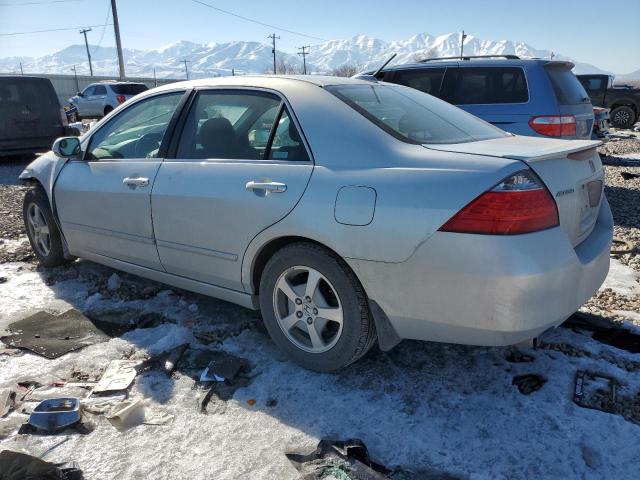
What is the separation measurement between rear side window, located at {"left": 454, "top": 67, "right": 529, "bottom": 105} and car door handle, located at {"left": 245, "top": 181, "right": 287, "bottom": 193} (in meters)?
4.97

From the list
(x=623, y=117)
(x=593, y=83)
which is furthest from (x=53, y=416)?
(x=623, y=117)

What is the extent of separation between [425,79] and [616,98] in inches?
629

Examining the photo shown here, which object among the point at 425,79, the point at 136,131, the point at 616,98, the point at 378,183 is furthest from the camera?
the point at 616,98

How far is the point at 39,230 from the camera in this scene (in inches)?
185

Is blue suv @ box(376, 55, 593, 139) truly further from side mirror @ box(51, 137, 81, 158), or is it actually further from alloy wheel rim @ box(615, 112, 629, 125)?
alloy wheel rim @ box(615, 112, 629, 125)

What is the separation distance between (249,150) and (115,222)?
52.1 inches

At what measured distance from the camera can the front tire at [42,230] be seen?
4535 mm

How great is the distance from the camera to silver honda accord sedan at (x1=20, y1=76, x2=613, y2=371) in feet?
7.48

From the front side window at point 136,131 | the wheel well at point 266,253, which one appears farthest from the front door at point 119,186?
the wheel well at point 266,253

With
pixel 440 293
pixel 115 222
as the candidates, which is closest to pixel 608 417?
pixel 440 293

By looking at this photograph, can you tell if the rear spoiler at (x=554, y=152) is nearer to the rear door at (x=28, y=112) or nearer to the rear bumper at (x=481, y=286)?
the rear bumper at (x=481, y=286)

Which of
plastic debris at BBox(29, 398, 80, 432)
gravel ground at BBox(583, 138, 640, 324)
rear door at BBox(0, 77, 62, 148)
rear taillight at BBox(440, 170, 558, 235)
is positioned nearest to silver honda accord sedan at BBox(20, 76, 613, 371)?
rear taillight at BBox(440, 170, 558, 235)

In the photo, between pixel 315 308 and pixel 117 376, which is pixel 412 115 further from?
pixel 117 376

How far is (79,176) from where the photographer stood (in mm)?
4031
